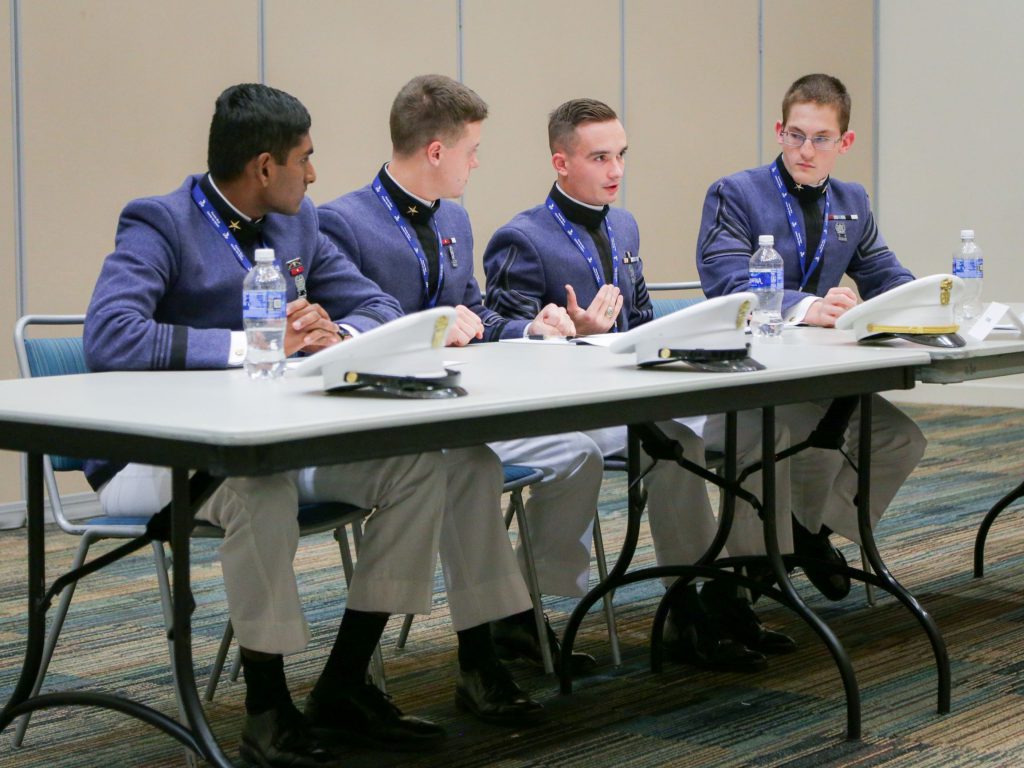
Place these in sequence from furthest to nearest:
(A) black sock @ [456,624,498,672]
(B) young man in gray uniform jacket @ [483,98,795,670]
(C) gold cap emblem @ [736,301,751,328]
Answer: (B) young man in gray uniform jacket @ [483,98,795,670], (A) black sock @ [456,624,498,672], (C) gold cap emblem @ [736,301,751,328]

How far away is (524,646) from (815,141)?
159 centimetres

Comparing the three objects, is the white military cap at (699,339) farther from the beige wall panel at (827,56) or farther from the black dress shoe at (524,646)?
the beige wall panel at (827,56)

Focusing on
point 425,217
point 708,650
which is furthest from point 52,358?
point 708,650

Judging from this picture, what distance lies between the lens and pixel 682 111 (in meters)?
6.70

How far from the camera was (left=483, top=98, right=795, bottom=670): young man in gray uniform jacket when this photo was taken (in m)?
2.88

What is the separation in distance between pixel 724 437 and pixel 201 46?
284 cm

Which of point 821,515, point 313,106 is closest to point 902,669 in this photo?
point 821,515

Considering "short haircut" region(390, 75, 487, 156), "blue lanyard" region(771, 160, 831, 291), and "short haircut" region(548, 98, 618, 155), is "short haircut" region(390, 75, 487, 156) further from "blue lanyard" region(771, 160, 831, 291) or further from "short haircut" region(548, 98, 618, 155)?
"blue lanyard" region(771, 160, 831, 291)

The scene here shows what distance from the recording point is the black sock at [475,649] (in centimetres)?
247

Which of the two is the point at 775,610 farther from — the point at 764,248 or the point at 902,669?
the point at 764,248

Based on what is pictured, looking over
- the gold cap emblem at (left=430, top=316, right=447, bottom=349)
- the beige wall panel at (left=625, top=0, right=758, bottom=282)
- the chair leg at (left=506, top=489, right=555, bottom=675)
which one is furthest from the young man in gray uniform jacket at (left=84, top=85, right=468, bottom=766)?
the beige wall panel at (left=625, top=0, right=758, bottom=282)

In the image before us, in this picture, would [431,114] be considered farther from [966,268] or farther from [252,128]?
[966,268]

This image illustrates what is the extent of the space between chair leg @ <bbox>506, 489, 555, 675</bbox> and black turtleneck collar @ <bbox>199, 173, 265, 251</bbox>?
73 cm

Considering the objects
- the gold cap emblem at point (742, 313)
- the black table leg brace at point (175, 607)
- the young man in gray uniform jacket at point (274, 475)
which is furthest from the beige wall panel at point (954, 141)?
the black table leg brace at point (175, 607)
